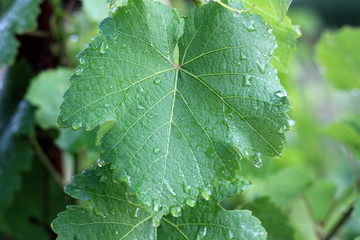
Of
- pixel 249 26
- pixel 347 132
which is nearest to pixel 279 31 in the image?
pixel 249 26

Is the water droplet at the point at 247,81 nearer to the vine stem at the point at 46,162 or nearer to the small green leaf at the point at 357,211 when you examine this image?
the small green leaf at the point at 357,211

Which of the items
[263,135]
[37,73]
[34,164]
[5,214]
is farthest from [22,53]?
[263,135]

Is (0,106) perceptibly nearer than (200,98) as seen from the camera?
No

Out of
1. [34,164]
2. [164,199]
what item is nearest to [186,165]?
[164,199]

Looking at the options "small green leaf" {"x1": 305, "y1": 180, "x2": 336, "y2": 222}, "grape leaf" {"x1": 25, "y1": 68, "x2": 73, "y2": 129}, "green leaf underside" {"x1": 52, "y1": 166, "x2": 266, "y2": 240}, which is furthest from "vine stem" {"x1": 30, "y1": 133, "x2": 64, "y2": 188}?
"small green leaf" {"x1": 305, "y1": 180, "x2": 336, "y2": 222}

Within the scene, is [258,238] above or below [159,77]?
below

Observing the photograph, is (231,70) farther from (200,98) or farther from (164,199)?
(164,199)

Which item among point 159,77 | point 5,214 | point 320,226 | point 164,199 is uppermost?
point 159,77

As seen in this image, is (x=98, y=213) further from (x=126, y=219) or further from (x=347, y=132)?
(x=347, y=132)
